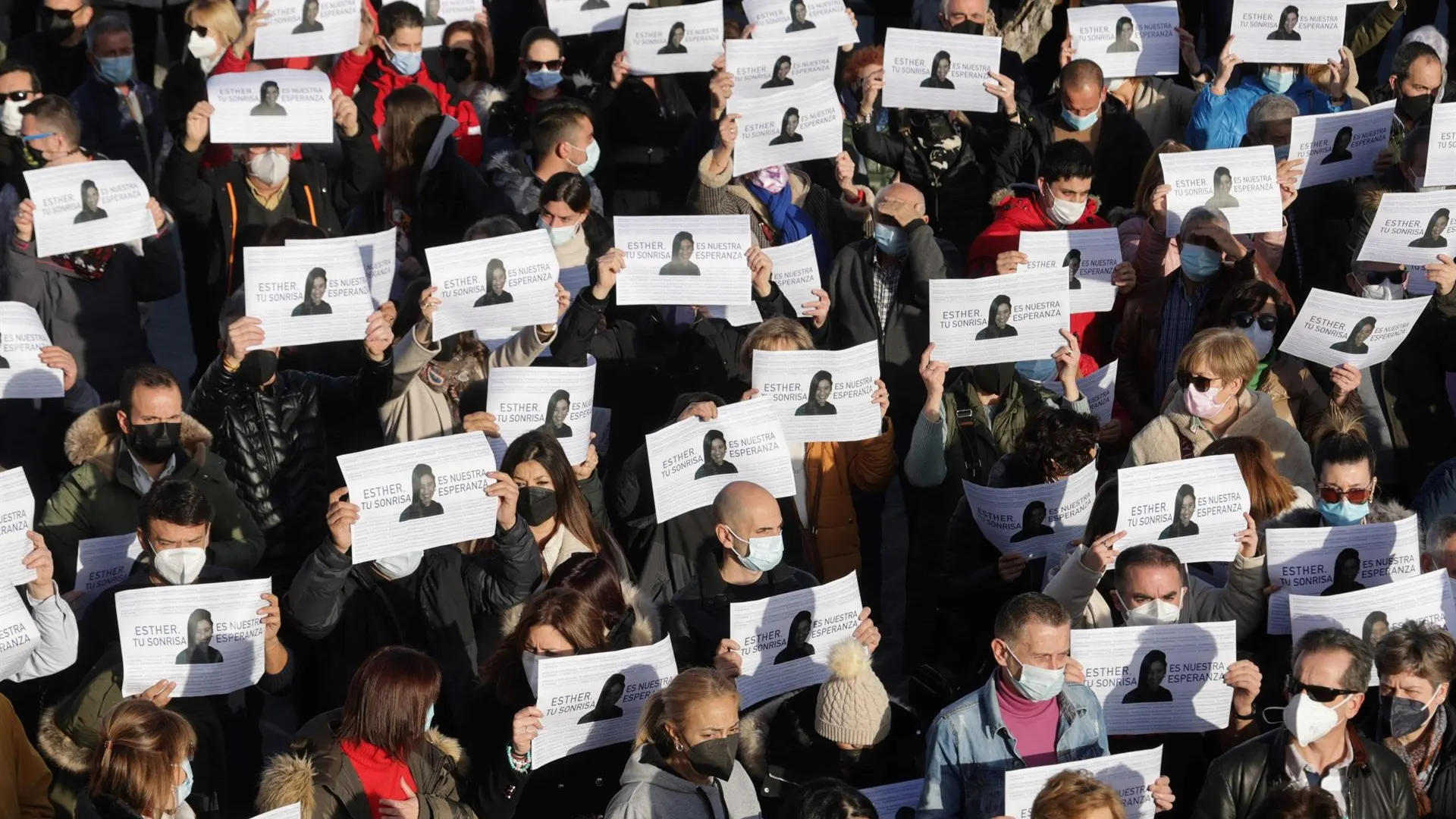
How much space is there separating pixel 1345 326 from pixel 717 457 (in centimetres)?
294

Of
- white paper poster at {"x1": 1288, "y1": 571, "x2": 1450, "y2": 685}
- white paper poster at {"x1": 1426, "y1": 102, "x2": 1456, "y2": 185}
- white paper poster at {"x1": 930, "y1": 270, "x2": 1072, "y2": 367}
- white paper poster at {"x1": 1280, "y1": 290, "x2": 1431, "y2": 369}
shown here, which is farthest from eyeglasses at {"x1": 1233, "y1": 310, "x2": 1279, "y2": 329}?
white paper poster at {"x1": 1288, "y1": 571, "x2": 1450, "y2": 685}

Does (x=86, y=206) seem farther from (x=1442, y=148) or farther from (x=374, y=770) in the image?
(x=1442, y=148)

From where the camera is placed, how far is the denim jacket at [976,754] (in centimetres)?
650

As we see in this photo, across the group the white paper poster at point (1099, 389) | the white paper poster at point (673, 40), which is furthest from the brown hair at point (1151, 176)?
the white paper poster at point (673, 40)

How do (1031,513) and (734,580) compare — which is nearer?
(734,580)

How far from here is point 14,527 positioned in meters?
7.24

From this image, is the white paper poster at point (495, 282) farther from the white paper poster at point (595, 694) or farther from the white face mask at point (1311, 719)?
the white face mask at point (1311, 719)

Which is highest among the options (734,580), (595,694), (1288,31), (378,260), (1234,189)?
(1288,31)

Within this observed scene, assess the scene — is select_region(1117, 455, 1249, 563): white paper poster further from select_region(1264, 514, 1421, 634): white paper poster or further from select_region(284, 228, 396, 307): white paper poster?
select_region(284, 228, 396, 307): white paper poster

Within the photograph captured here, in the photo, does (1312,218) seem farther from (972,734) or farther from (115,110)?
(115,110)

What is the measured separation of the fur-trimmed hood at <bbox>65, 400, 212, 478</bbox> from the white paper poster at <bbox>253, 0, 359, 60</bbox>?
140 inches

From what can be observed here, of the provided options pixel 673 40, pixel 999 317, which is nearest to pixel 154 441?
pixel 999 317

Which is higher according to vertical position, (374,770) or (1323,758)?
Answer: (1323,758)

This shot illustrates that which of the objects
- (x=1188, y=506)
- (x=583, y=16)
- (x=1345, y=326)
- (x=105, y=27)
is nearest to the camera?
(x=1188, y=506)
